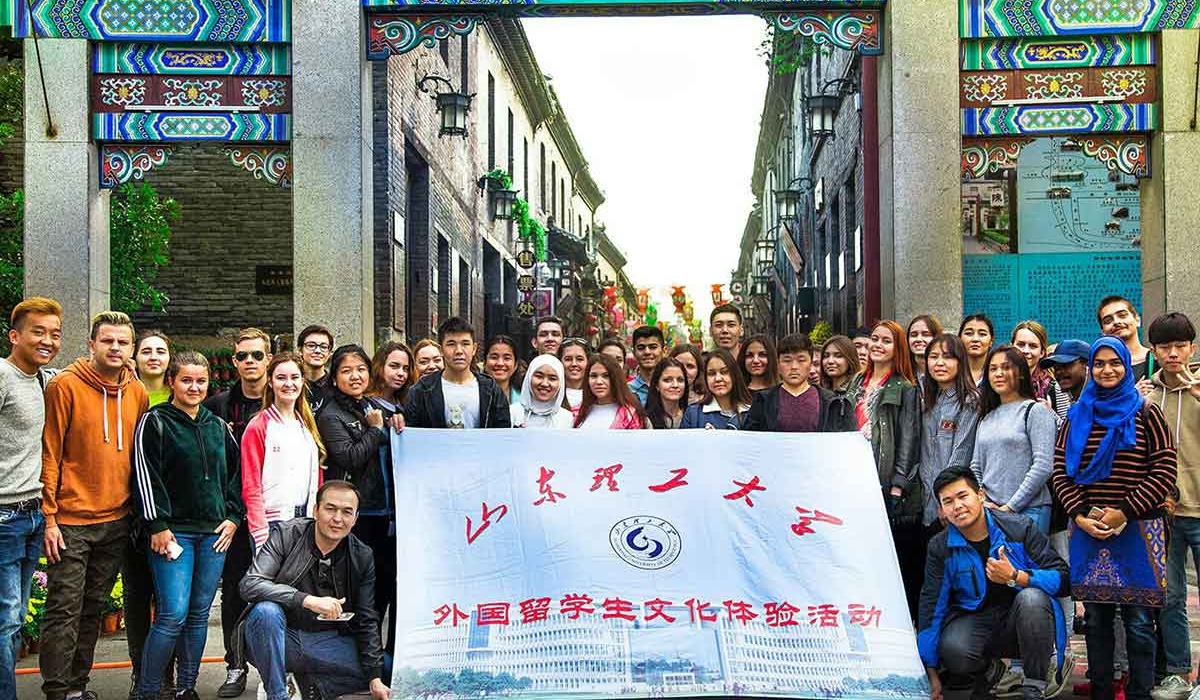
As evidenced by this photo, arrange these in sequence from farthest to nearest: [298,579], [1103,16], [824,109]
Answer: [824,109], [1103,16], [298,579]

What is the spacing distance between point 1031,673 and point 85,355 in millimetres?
7221

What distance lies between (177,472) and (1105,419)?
4613 millimetres

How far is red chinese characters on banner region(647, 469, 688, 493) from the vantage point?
7.05m

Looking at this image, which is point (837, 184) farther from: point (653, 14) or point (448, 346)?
point (448, 346)

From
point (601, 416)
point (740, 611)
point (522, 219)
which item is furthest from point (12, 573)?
point (522, 219)

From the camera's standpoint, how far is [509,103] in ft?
101

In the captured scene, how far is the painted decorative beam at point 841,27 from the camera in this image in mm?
10266

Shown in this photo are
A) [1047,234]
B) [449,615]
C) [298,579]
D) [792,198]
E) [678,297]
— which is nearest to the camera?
[298,579]

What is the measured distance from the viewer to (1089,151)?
405 inches

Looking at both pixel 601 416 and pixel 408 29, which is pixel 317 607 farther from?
pixel 408 29

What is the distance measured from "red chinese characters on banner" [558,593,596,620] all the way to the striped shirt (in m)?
2.46

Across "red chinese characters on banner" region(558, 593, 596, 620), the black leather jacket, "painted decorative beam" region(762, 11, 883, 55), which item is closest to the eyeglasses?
the black leather jacket

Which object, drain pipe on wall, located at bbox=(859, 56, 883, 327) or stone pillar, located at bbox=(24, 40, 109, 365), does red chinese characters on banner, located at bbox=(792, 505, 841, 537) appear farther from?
drain pipe on wall, located at bbox=(859, 56, 883, 327)

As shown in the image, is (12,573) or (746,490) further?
(746,490)
